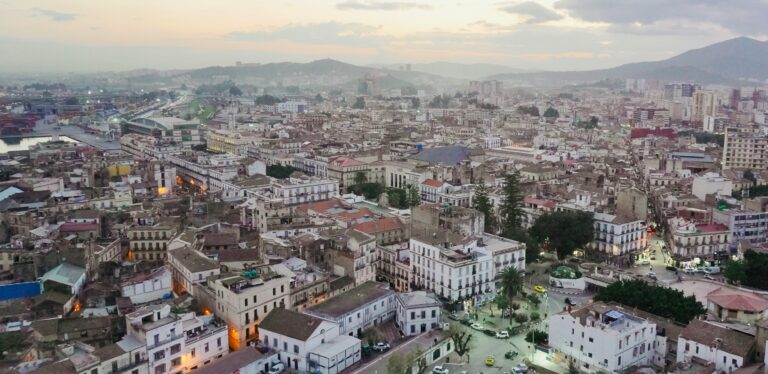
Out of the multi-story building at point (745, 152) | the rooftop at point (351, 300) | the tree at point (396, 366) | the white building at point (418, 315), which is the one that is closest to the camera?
the tree at point (396, 366)

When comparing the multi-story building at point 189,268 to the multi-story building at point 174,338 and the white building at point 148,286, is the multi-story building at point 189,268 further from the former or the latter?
the multi-story building at point 174,338

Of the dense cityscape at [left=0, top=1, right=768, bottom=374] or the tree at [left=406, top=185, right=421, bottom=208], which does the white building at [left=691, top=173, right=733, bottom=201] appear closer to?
the dense cityscape at [left=0, top=1, right=768, bottom=374]

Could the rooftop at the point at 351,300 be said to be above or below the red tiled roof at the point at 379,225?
below

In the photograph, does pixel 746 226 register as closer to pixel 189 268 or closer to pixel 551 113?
pixel 189 268

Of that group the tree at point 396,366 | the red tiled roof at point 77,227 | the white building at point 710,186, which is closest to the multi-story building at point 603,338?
the tree at point 396,366

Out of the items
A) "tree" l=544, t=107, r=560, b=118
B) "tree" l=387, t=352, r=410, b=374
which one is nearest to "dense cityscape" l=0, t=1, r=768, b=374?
"tree" l=387, t=352, r=410, b=374

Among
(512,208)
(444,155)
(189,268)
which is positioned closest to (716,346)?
(512,208)

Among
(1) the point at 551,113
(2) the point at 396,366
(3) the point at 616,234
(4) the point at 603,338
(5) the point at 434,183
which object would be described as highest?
(1) the point at 551,113
